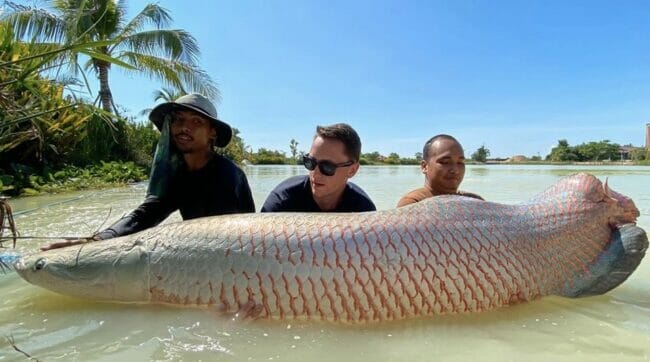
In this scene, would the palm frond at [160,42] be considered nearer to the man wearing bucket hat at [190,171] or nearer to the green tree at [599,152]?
the man wearing bucket hat at [190,171]

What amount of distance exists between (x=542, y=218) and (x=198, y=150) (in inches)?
110

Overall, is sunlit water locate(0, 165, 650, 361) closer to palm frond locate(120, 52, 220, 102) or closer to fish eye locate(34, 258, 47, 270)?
fish eye locate(34, 258, 47, 270)

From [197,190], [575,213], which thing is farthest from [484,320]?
[197,190]

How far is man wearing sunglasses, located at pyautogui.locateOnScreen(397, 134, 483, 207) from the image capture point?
3877 mm

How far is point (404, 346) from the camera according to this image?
223 cm

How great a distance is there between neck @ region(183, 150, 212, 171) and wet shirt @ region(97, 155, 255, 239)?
0.11 ft

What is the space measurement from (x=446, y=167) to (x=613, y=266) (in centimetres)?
155

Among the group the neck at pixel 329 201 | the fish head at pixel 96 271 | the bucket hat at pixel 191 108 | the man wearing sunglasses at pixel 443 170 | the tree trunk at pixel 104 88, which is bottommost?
the fish head at pixel 96 271

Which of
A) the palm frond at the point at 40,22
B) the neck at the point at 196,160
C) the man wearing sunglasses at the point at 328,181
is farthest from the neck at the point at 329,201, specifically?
the palm frond at the point at 40,22

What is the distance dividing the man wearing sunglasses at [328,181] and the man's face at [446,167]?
2.22 ft

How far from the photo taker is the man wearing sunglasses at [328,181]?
3.36m

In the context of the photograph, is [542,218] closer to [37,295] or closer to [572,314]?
[572,314]

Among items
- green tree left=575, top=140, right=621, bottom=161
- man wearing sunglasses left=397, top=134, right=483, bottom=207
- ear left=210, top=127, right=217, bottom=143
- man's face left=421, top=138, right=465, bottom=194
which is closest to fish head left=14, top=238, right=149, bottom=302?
ear left=210, top=127, right=217, bottom=143

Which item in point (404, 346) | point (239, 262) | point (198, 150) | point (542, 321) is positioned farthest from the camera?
point (198, 150)
